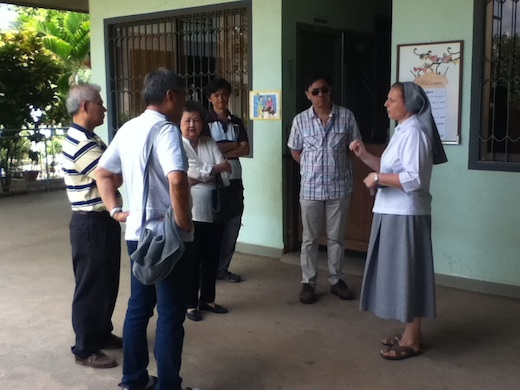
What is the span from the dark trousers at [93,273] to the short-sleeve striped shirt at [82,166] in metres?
0.07

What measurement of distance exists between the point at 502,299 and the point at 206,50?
11.9 ft

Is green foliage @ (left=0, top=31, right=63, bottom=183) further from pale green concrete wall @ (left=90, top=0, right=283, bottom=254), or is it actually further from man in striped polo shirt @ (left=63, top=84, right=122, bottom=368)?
man in striped polo shirt @ (left=63, top=84, right=122, bottom=368)

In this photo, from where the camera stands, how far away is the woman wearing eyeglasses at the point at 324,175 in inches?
178

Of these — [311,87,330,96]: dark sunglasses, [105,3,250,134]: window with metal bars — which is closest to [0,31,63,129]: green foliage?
[105,3,250,134]: window with metal bars

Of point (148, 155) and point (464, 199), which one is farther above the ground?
point (148, 155)

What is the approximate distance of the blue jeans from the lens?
2916 mm

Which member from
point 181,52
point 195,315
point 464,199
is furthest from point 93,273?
point 181,52

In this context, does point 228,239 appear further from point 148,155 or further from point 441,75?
point 148,155

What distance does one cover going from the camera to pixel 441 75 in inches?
186

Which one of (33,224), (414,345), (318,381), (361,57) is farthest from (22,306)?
(361,57)

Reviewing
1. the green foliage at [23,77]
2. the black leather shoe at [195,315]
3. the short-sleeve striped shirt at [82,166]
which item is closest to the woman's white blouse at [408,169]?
the black leather shoe at [195,315]

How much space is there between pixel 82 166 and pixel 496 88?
3017 mm

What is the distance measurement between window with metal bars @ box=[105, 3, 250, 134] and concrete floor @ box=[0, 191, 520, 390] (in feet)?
6.62

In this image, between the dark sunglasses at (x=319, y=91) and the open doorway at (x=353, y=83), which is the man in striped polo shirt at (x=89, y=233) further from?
the open doorway at (x=353, y=83)
